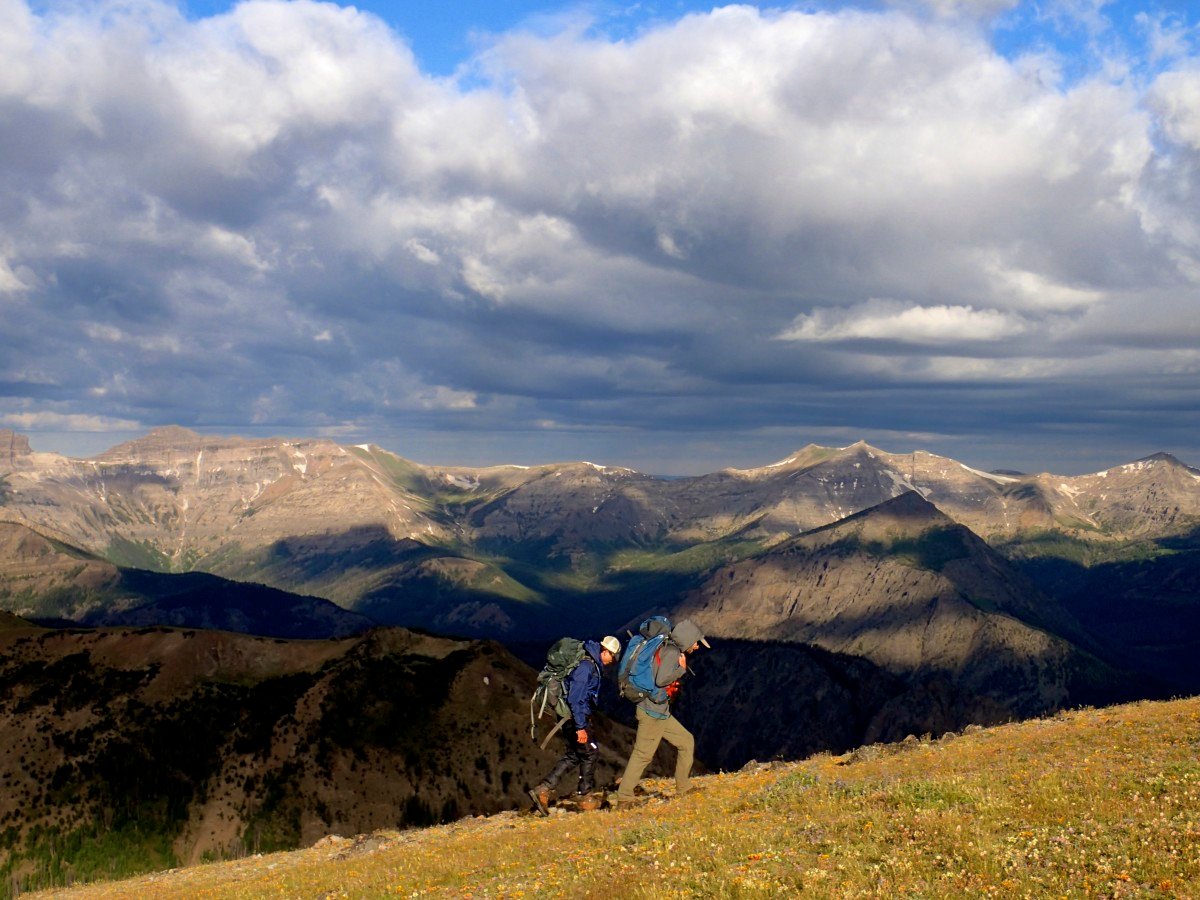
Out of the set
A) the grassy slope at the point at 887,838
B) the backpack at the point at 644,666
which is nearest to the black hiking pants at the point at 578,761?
the grassy slope at the point at 887,838

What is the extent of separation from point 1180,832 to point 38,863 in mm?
172731

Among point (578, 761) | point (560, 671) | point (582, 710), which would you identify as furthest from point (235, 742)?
point (582, 710)

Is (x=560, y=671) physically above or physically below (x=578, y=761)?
above

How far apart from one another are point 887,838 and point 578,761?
15.5 meters

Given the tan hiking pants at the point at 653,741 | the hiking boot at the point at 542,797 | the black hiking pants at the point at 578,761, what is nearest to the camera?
the tan hiking pants at the point at 653,741

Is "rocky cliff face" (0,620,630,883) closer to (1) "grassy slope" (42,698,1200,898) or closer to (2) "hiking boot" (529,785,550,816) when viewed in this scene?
(2) "hiking boot" (529,785,550,816)

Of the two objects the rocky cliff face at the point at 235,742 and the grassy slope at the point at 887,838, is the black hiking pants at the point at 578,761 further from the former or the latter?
the rocky cliff face at the point at 235,742

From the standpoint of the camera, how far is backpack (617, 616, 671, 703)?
88.5 ft

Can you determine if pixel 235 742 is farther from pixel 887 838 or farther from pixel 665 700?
pixel 887 838

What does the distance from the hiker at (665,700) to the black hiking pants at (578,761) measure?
252 centimetres

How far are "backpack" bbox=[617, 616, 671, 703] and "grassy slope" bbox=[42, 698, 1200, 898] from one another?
357 centimetres

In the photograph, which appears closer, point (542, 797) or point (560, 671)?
point (560, 671)

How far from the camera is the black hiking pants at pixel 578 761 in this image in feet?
101

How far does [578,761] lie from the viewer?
31.5m
